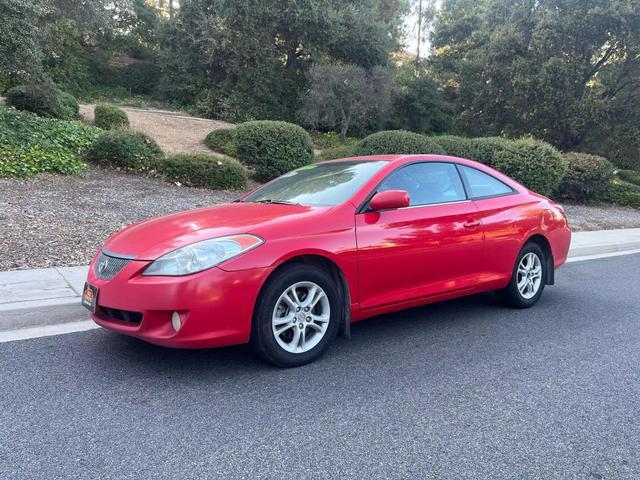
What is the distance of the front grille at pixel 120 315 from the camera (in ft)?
11.8

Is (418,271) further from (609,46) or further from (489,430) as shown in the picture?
(609,46)

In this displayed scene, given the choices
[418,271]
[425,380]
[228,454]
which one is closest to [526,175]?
[418,271]

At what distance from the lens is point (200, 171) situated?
1152cm

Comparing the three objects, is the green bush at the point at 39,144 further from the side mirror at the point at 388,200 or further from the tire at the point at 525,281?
the tire at the point at 525,281

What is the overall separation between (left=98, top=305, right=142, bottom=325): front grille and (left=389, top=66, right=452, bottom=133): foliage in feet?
93.4

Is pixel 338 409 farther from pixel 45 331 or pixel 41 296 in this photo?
pixel 41 296

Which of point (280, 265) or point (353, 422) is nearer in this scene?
point (353, 422)

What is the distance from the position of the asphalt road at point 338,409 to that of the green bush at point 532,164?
9.96m

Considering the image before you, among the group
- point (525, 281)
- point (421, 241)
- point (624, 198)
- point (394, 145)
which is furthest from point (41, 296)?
point (624, 198)

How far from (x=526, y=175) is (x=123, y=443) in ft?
43.3

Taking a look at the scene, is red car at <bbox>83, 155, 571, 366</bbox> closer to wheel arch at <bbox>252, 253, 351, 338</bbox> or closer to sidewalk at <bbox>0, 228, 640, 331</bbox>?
wheel arch at <bbox>252, 253, 351, 338</bbox>

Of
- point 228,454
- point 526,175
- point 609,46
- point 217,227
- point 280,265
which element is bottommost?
point 526,175

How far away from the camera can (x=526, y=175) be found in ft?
46.2

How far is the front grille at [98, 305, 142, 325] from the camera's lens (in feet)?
11.8
